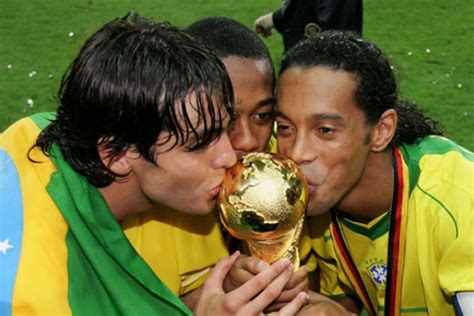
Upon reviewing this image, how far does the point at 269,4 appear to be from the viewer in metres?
9.88

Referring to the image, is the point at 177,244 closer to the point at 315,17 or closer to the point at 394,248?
the point at 394,248

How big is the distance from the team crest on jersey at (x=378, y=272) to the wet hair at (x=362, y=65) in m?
0.45

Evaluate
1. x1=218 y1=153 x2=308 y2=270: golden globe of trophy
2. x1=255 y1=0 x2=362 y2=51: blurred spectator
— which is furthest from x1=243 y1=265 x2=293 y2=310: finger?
x1=255 y1=0 x2=362 y2=51: blurred spectator

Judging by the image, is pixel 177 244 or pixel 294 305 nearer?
pixel 294 305

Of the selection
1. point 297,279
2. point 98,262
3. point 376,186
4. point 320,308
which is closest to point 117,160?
point 98,262

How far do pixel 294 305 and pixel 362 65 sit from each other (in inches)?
34.1

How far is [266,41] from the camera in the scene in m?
8.52

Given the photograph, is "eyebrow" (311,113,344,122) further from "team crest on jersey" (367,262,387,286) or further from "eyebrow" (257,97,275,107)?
"team crest on jersey" (367,262,387,286)

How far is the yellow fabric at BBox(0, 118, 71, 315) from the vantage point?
6.54ft

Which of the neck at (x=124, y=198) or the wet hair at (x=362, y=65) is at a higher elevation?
the wet hair at (x=362, y=65)

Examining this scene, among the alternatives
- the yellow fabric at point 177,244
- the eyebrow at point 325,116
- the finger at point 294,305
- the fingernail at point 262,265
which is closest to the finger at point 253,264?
the fingernail at point 262,265

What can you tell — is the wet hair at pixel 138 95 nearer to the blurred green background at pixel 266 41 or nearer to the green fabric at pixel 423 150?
the green fabric at pixel 423 150

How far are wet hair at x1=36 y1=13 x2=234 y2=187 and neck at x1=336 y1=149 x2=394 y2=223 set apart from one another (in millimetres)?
707

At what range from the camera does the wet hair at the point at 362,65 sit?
8.67 ft
